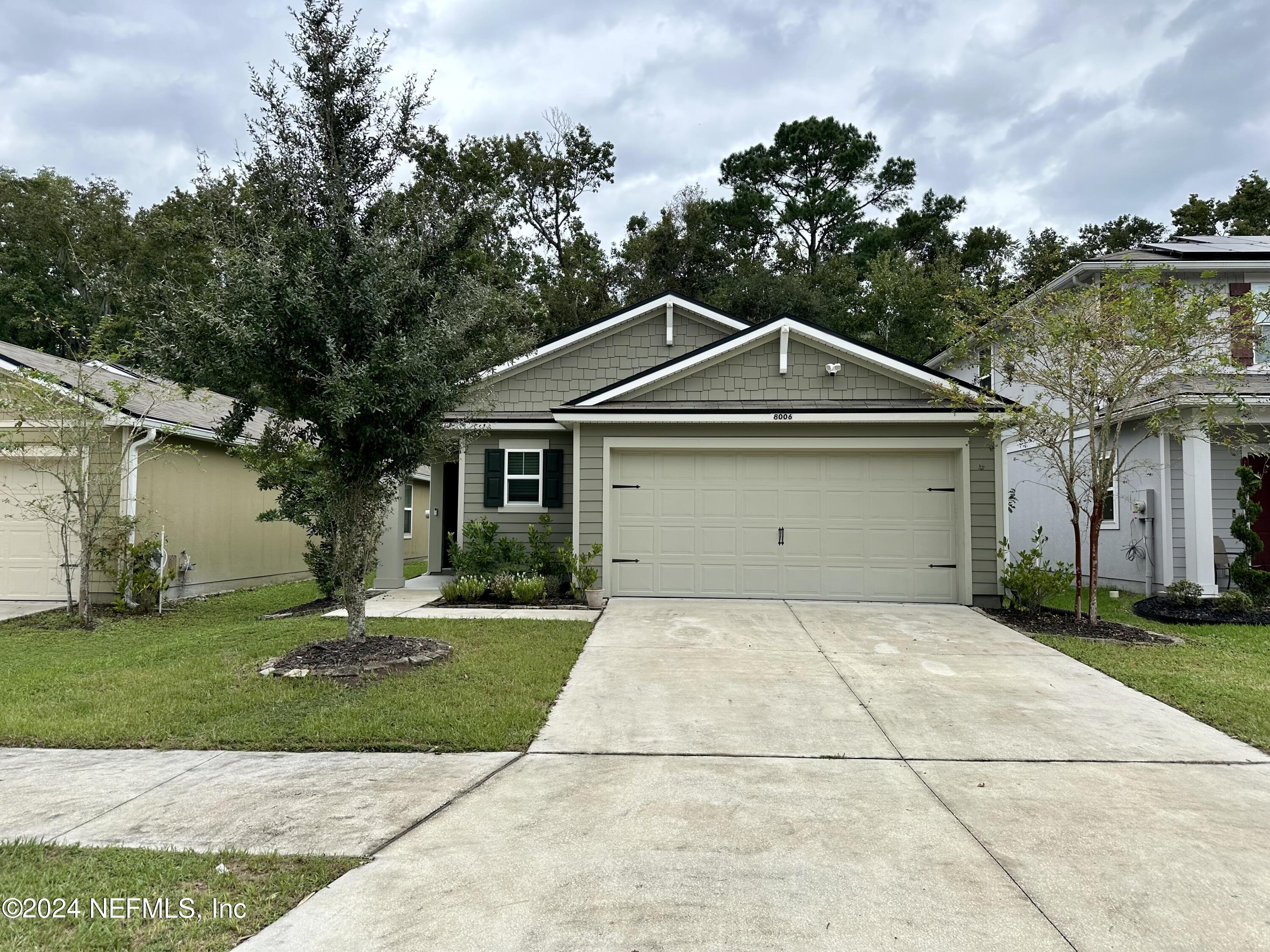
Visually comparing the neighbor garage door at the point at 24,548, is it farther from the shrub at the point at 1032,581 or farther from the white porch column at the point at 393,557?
the shrub at the point at 1032,581

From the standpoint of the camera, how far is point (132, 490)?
10930mm

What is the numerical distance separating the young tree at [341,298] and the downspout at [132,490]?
465 centimetres

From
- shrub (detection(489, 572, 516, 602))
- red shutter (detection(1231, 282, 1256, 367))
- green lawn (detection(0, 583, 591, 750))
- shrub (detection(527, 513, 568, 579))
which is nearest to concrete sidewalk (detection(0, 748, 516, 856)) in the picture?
green lawn (detection(0, 583, 591, 750))

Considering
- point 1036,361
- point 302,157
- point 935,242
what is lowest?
point 1036,361

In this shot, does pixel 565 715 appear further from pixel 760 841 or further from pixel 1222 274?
pixel 1222 274

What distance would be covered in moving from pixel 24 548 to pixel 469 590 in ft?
23.7

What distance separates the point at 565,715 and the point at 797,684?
218 centimetres

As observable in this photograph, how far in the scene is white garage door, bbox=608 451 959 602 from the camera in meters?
10.7

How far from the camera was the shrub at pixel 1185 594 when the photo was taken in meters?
9.94

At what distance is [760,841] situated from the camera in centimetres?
347

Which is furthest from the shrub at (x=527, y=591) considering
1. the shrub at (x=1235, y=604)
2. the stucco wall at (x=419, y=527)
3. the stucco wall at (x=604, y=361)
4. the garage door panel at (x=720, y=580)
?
the stucco wall at (x=419, y=527)

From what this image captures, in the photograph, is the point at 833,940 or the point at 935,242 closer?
the point at 833,940

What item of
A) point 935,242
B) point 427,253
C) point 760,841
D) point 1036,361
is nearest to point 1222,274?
point 1036,361

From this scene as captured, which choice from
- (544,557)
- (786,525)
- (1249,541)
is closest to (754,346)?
(786,525)
